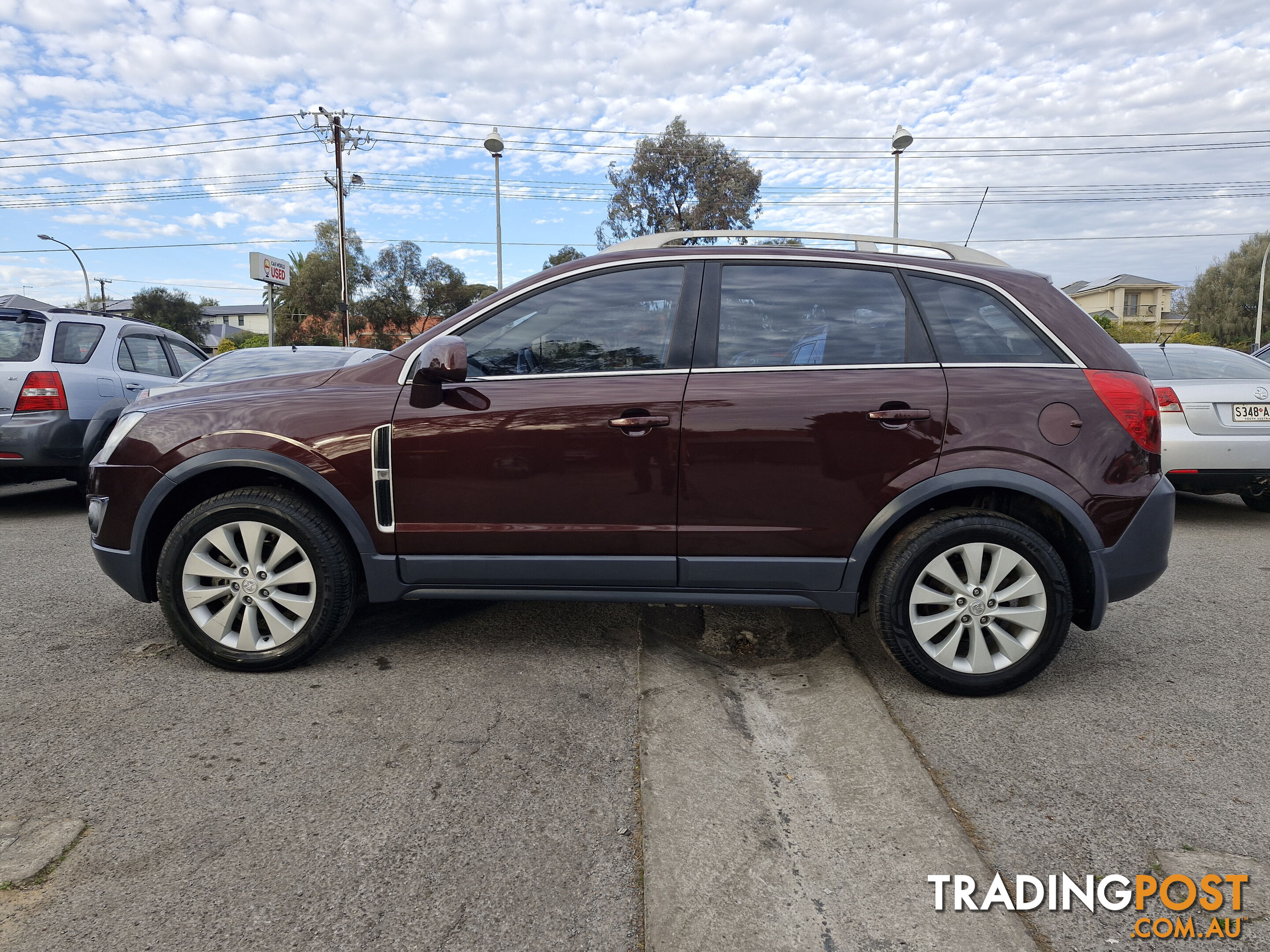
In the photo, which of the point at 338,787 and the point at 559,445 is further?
the point at 559,445

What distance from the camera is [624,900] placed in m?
1.88

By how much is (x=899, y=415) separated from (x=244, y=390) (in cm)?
272

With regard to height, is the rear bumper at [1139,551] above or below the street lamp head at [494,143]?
below

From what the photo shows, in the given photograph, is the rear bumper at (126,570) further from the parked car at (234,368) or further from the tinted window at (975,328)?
the tinted window at (975,328)

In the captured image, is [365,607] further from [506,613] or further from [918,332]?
[918,332]

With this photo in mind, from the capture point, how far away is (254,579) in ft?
10.5

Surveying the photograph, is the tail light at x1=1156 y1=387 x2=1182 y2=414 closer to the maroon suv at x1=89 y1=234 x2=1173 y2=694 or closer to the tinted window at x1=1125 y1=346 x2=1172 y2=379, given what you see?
the tinted window at x1=1125 y1=346 x2=1172 y2=379

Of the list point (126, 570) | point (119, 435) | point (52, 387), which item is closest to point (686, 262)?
point (119, 435)

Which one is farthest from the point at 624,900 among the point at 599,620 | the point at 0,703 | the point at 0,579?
the point at 0,579

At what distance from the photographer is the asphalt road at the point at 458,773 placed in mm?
1834

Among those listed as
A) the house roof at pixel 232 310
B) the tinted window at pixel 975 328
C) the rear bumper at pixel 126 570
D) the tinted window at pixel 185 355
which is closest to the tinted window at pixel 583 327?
the tinted window at pixel 975 328

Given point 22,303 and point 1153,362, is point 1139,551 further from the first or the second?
point 22,303

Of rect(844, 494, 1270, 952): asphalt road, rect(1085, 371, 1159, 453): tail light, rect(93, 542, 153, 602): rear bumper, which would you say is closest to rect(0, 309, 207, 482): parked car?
rect(93, 542, 153, 602): rear bumper

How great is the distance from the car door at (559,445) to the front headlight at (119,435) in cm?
119
